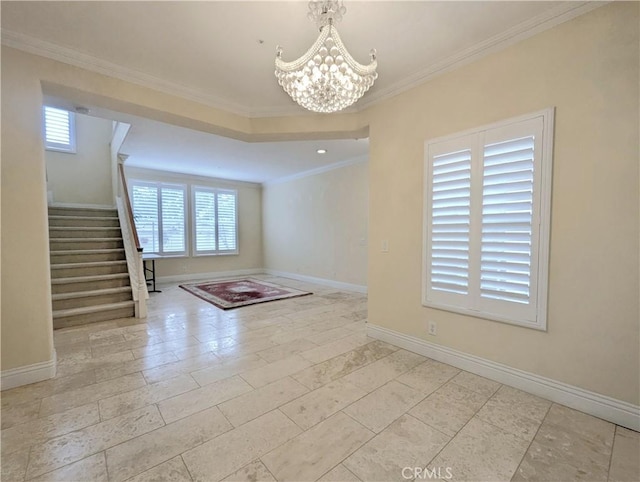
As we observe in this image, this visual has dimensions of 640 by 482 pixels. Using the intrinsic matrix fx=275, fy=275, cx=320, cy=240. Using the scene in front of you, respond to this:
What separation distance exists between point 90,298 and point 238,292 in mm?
2457

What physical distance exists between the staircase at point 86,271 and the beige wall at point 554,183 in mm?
1651

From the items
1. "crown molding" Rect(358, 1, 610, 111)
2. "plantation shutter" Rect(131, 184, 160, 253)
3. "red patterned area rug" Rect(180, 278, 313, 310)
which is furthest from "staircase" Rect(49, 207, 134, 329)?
"crown molding" Rect(358, 1, 610, 111)

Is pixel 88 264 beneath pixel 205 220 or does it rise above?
beneath

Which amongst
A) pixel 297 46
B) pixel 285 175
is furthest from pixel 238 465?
pixel 285 175

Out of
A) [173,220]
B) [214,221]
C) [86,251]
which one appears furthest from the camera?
[214,221]

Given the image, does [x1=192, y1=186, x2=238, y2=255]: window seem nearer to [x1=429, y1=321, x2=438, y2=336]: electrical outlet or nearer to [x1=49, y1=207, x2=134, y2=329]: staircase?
[x1=49, y1=207, x2=134, y2=329]: staircase

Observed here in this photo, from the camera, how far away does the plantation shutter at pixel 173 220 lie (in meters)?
7.00

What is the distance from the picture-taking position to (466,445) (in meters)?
1.63

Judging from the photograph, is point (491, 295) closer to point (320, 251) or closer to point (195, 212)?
A: point (320, 251)

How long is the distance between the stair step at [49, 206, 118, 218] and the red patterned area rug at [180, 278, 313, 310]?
2116mm

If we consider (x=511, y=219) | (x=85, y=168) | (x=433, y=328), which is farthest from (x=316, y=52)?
(x=85, y=168)

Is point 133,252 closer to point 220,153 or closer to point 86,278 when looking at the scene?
point 86,278

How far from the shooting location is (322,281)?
6777 mm

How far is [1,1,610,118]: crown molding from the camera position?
196cm
